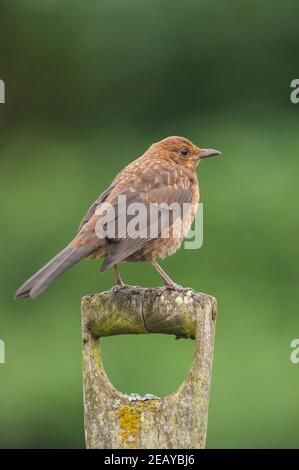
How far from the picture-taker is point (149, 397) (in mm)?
4094

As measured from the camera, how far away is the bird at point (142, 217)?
4961 millimetres

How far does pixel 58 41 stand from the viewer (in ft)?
35.1

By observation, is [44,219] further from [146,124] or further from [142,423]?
[142,423]

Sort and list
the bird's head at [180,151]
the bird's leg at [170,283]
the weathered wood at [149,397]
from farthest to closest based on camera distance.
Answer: the bird's head at [180,151] → the bird's leg at [170,283] → the weathered wood at [149,397]

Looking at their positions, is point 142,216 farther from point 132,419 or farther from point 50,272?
point 132,419

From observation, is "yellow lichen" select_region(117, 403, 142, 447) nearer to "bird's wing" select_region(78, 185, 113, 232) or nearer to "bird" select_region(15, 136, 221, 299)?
"bird" select_region(15, 136, 221, 299)

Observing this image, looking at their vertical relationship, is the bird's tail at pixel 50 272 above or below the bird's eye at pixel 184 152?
below

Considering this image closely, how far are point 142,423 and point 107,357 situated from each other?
349cm

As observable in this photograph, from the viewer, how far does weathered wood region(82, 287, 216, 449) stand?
13.2 ft

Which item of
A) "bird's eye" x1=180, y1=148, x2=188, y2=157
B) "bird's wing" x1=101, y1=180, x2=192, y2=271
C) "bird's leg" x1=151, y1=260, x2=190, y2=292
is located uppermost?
"bird's eye" x1=180, y1=148, x2=188, y2=157

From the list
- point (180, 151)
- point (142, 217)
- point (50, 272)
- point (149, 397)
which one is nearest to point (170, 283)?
point (142, 217)

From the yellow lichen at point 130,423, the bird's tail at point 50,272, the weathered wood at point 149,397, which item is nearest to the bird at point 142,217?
the bird's tail at point 50,272

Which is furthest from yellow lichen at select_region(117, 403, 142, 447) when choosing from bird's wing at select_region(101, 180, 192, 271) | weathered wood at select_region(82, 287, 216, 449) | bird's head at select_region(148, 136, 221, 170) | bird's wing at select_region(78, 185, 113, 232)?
bird's head at select_region(148, 136, 221, 170)

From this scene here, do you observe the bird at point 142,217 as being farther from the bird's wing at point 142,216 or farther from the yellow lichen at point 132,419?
the yellow lichen at point 132,419
